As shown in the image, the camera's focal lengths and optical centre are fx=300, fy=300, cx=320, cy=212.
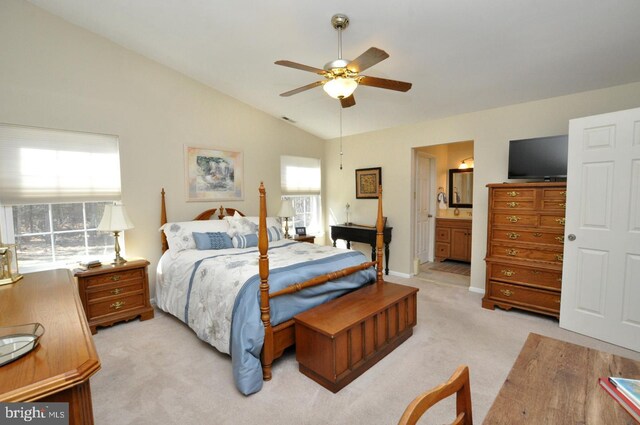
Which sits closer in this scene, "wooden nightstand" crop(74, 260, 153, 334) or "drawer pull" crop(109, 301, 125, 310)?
"wooden nightstand" crop(74, 260, 153, 334)

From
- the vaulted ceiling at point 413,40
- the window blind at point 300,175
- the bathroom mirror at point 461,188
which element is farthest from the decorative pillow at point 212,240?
the bathroom mirror at point 461,188

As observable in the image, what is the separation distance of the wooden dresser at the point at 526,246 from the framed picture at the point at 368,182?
196 centimetres

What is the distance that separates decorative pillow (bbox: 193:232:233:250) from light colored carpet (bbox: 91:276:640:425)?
88 centimetres

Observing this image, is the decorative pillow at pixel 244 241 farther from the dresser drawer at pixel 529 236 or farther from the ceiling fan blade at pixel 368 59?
the dresser drawer at pixel 529 236

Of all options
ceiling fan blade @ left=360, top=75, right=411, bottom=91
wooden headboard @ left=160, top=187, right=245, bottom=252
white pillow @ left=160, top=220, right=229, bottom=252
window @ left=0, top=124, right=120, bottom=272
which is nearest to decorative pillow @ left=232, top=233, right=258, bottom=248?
white pillow @ left=160, top=220, right=229, bottom=252

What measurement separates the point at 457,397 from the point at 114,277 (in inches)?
134

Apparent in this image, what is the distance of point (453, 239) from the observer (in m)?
5.70

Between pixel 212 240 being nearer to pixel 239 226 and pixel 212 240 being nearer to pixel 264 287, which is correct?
pixel 239 226

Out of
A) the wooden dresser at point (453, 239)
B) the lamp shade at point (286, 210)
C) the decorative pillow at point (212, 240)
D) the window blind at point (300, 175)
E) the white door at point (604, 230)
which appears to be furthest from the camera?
the wooden dresser at point (453, 239)

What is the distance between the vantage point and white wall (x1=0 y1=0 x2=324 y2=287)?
2.87m

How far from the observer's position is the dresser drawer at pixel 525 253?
314cm

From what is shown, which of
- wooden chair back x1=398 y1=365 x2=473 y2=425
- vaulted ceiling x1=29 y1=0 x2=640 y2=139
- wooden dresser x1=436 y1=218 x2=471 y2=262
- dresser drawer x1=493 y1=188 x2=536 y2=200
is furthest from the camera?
wooden dresser x1=436 y1=218 x2=471 y2=262

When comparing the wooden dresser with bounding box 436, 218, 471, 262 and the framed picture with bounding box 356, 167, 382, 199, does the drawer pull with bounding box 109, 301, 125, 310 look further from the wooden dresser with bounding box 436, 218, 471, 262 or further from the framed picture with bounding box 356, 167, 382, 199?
the wooden dresser with bounding box 436, 218, 471, 262

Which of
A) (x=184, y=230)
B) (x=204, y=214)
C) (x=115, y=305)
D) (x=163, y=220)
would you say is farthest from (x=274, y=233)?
(x=115, y=305)
